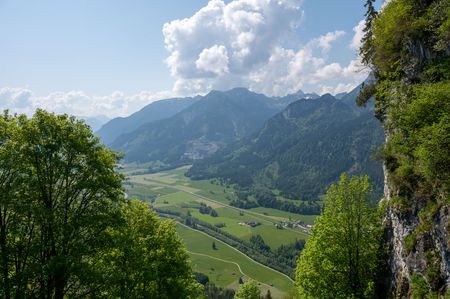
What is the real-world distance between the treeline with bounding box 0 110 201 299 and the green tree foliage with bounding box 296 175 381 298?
46.3 feet

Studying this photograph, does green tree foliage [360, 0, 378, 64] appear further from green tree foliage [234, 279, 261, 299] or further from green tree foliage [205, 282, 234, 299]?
green tree foliage [205, 282, 234, 299]

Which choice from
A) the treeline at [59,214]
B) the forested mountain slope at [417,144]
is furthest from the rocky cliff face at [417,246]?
the treeline at [59,214]

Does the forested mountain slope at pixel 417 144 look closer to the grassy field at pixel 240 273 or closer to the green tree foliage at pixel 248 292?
the green tree foliage at pixel 248 292

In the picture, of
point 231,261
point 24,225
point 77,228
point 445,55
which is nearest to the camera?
point 24,225

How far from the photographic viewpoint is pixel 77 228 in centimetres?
2183

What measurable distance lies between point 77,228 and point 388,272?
79.0 feet

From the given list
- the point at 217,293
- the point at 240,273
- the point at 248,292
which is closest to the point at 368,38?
the point at 248,292

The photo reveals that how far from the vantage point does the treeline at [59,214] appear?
19531 millimetres

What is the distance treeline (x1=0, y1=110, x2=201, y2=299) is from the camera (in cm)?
1953

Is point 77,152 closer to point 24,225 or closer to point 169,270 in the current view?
point 24,225

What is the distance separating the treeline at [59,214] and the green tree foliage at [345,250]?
1412 cm

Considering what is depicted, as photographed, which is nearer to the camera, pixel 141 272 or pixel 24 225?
pixel 24 225

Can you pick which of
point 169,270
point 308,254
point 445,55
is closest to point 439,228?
point 308,254

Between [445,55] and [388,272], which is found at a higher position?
[445,55]
